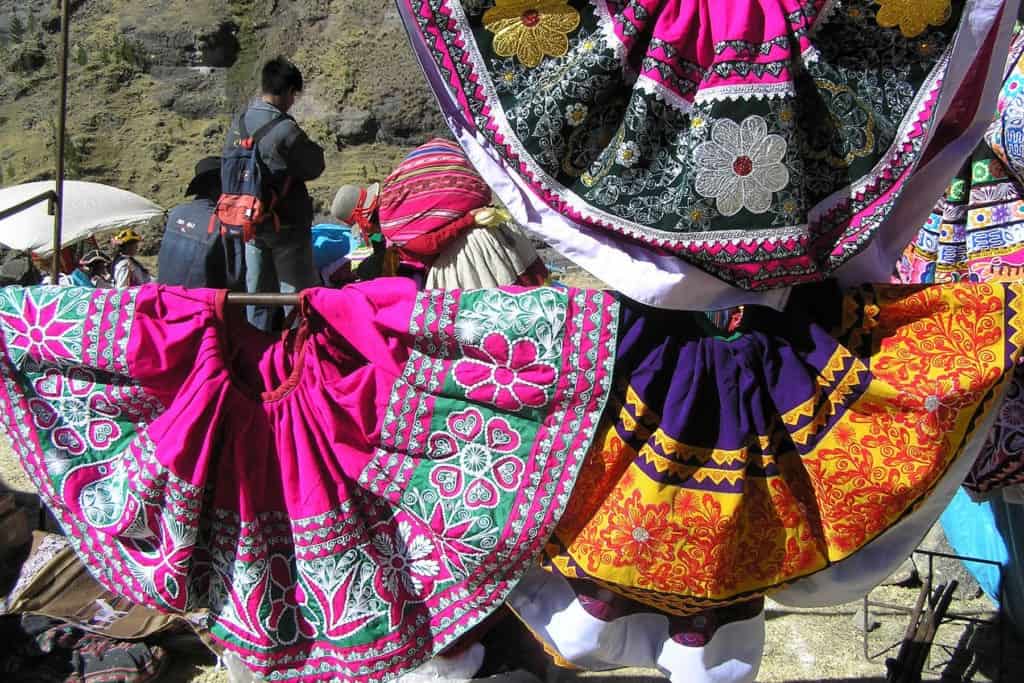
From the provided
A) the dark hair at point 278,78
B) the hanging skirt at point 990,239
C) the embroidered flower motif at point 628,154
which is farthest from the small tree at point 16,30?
the embroidered flower motif at point 628,154

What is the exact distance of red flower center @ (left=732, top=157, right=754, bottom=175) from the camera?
1711 millimetres

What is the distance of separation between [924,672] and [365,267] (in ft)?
8.38

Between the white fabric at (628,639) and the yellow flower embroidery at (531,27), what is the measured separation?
1124 mm

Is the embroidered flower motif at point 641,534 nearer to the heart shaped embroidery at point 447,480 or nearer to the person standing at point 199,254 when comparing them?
the heart shaped embroidery at point 447,480

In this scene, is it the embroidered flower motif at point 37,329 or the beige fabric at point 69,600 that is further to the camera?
the beige fabric at point 69,600

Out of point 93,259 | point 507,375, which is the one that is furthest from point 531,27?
point 93,259

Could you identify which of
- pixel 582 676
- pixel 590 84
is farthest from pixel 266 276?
→ pixel 590 84

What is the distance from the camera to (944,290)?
74.7 inches

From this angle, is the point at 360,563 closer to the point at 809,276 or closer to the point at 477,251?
the point at 809,276

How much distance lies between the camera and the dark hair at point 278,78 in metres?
4.70

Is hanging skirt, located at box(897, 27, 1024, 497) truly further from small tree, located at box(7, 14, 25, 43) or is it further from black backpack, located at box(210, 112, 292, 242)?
small tree, located at box(7, 14, 25, 43)

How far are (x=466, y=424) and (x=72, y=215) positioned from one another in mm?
5158

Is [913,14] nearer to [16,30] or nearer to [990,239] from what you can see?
[990,239]

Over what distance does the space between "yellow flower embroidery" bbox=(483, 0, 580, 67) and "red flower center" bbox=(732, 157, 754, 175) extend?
0.39 meters
